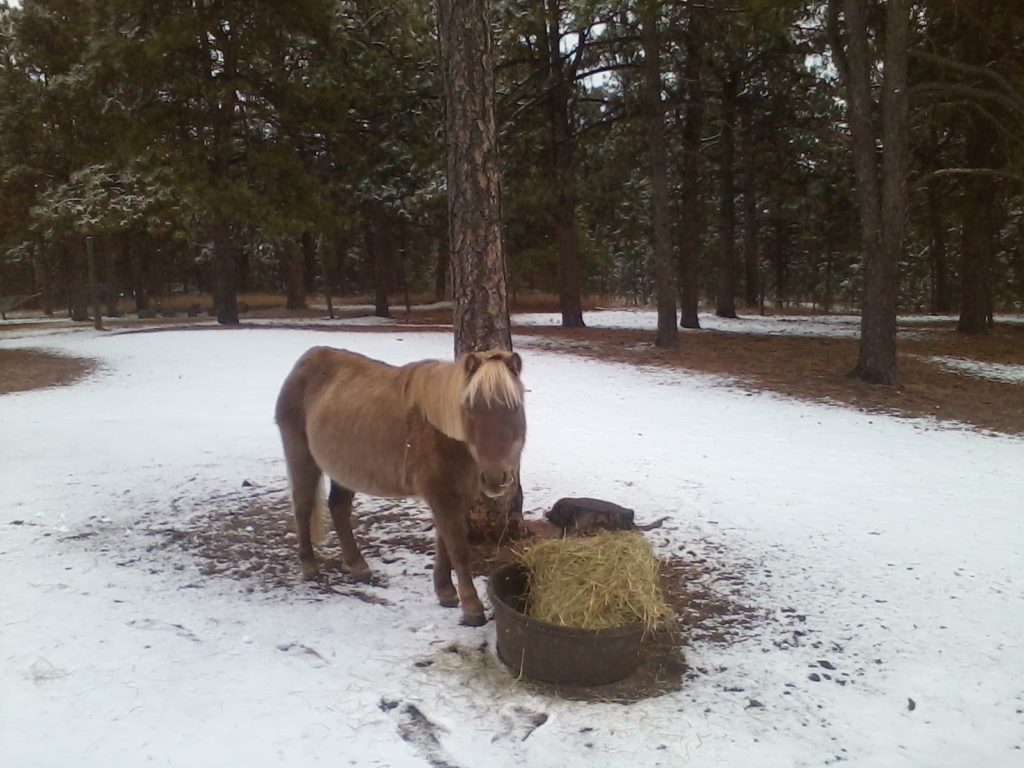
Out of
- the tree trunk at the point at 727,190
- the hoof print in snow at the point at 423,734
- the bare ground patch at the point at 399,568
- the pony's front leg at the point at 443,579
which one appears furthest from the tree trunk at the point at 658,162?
the hoof print in snow at the point at 423,734

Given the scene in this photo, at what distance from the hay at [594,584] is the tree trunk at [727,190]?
52.9ft

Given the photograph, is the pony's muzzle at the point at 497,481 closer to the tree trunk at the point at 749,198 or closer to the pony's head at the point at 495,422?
the pony's head at the point at 495,422

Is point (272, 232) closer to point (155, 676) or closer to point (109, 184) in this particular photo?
point (109, 184)

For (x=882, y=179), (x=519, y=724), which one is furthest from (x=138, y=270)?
(x=519, y=724)

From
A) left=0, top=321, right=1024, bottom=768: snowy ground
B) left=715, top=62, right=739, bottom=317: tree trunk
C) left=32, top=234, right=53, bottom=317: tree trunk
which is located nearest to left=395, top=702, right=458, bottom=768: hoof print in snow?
left=0, top=321, right=1024, bottom=768: snowy ground

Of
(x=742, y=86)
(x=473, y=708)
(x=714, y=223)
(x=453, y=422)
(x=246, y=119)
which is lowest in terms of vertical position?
(x=473, y=708)

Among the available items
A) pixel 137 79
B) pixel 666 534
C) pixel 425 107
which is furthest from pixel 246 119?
pixel 666 534

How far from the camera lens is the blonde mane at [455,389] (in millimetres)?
3285

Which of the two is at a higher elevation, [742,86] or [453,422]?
[742,86]

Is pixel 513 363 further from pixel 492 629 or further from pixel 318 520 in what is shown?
pixel 318 520

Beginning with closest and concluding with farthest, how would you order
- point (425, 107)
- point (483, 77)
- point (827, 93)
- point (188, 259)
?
point (483, 77)
point (827, 93)
point (425, 107)
point (188, 259)

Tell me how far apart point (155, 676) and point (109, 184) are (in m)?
20.2

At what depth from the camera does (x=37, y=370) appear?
1252 centimetres

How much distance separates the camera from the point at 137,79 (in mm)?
16438
